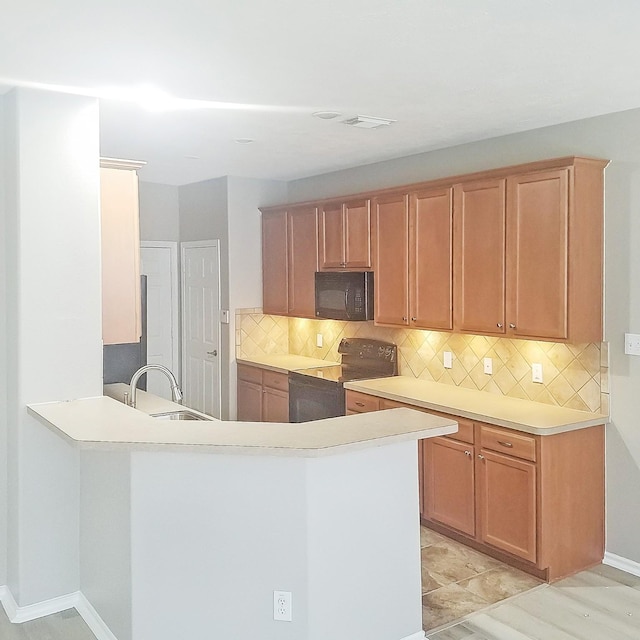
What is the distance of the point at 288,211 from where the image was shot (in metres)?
6.03

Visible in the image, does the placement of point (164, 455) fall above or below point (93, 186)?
below

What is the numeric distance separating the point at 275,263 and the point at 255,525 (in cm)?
376

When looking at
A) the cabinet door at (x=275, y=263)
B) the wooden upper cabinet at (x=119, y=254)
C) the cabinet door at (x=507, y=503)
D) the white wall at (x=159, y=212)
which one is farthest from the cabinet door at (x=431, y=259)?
the white wall at (x=159, y=212)

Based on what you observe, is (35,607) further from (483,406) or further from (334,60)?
(334,60)

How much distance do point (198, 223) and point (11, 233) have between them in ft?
10.9

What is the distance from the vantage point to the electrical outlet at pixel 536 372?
168 inches

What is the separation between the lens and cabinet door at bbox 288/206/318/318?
5793 mm

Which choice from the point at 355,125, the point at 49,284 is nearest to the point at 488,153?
the point at 355,125

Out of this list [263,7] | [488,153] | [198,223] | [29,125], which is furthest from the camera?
[198,223]

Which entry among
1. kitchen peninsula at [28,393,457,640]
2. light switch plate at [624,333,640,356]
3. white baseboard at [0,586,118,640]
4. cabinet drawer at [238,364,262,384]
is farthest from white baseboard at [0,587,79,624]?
light switch plate at [624,333,640,356]

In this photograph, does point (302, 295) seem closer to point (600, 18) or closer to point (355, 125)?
point (355, 125)

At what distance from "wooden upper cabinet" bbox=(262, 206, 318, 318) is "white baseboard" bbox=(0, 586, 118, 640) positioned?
9.99ft

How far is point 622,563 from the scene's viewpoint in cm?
389

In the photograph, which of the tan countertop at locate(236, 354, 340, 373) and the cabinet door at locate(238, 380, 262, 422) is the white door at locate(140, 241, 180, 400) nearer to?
the cabinet door at locate(238, 380, 262, 422)
